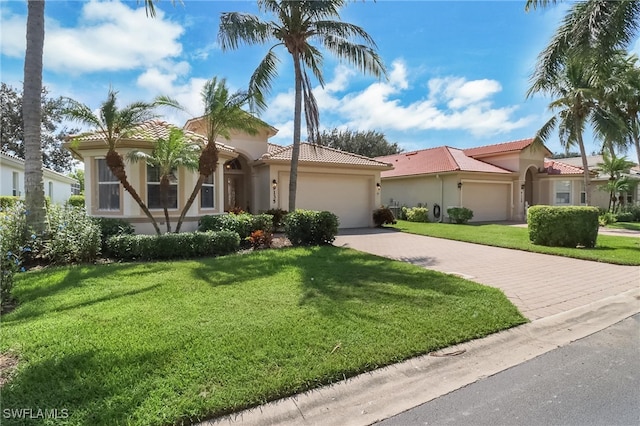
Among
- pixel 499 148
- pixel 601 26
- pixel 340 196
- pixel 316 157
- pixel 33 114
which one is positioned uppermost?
pixel 601 26

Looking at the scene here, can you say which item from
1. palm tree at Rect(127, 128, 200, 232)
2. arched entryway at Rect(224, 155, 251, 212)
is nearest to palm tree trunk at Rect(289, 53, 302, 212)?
palm tree at Rect(127, 128, 200, 232)

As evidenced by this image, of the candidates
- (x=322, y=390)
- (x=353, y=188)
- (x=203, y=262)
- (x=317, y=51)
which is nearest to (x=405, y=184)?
(x=353, y=188)

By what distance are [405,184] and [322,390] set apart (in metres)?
25.2

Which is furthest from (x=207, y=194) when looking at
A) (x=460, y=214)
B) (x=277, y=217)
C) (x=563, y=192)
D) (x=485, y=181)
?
(x=563, y=192)

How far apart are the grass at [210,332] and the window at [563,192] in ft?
83.9

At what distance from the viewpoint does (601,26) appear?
11.4 metres

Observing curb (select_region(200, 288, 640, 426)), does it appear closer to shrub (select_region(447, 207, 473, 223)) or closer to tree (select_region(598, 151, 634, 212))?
shrub (select_region(447, 207, 473, 223))

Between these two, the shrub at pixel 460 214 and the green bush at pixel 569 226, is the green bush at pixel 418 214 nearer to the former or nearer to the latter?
the shrub at pixel 460 214

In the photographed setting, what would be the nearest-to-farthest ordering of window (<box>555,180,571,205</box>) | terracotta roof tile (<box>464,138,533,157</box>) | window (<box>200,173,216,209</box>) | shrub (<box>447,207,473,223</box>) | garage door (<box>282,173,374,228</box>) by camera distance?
window (<box>200,173,216,209</box>) → garage door (<box>282,173,374,228</box>) → shrub (<box>447,207,473,223</box>) → terracotta roof tile (<box>464,138,533,157</box>) → window (<box>555,180,571,205</box>)

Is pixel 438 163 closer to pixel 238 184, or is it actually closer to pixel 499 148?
pixel 499 148

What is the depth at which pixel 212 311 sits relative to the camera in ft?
17.7

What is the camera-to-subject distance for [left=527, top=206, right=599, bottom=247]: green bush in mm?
12359

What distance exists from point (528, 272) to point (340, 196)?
1255 cm

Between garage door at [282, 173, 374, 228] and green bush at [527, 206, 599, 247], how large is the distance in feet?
32.1
